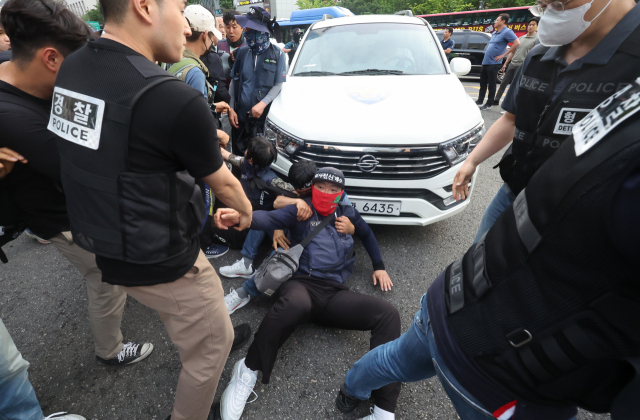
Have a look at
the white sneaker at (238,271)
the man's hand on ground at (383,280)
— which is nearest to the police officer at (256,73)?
the white sneaker at (238,271)

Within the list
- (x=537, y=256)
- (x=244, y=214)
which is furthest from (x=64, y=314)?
(x=537, y=256)

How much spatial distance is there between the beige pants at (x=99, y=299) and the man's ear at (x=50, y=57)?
734 mm

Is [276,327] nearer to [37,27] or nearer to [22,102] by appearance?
[22,102]

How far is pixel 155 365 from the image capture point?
1888 mm

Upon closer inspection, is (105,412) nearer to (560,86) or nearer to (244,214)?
(244,214)

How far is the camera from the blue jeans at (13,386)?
1202mm

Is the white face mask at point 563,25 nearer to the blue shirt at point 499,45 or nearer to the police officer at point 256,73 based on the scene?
the police officer at point 256,73

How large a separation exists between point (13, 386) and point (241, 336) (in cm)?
102

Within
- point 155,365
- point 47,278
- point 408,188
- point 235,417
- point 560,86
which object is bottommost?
point 47,278

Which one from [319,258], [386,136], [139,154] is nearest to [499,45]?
[386,136]

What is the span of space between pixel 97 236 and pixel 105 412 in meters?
1.16

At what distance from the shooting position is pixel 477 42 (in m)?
12.1

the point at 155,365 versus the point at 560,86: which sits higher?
the point at 560,86

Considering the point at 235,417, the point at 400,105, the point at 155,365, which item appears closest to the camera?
the point at 235,417
